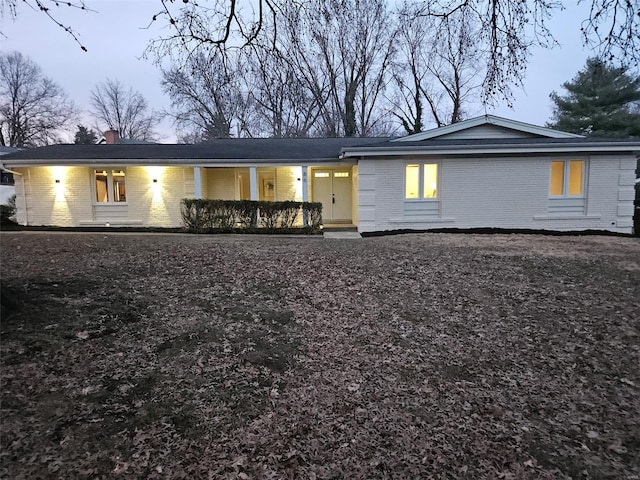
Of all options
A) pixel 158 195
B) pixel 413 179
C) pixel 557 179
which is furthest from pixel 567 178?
pixel 158 195

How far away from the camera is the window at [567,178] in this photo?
12508 mm

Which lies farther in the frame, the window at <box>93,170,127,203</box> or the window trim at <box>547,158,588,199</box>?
the window at <box>93,170,127,203</box>

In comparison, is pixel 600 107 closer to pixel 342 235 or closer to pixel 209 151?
pixel 342 235

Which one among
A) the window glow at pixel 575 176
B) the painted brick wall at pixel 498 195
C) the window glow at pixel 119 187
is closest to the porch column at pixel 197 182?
the window glow at pixel 119 187

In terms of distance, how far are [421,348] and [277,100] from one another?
4.81 metres

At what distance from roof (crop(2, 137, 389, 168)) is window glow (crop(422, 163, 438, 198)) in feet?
7.70

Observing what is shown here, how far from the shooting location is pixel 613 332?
4.19m

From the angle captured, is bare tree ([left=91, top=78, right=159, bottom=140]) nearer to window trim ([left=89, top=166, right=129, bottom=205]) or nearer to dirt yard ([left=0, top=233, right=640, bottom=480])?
window trim ([left=89, top=166, right=129, bottom=205])

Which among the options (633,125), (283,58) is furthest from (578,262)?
(633,125)

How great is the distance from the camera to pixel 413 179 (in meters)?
12.6

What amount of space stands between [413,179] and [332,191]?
11.9 ft

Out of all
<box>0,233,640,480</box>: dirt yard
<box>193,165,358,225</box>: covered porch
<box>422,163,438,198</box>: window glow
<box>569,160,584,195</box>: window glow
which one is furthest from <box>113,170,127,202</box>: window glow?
<box>569,160,584,195</box>: window glow

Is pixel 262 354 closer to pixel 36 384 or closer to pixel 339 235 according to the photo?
pixel 36 384

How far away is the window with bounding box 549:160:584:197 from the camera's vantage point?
1251 centimetres
